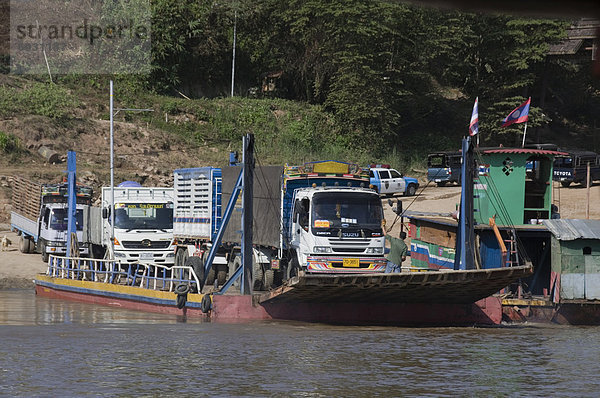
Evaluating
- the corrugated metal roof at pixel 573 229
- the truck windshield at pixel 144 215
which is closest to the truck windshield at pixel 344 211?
the corrugated metal roof at pixel 573 229

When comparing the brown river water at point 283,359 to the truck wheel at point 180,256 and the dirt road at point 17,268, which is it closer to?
the truck wheel at point 180,256

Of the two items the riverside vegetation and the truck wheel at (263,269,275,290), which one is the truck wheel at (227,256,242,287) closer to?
the truck wheel at (263,269,275,290)

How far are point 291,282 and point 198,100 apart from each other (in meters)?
45.4

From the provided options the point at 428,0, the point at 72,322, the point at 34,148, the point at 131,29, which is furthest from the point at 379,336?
the point at 131,29

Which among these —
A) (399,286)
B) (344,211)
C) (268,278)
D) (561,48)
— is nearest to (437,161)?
(561,48)

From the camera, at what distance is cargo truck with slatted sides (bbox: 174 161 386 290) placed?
2122cm

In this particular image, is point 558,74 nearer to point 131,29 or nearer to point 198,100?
point 198,100

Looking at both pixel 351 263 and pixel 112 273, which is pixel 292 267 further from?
pixel 112 273

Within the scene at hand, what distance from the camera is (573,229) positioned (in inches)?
872

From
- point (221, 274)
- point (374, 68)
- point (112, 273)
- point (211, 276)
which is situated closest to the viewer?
point (112, 273)

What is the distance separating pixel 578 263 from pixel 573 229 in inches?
34.3

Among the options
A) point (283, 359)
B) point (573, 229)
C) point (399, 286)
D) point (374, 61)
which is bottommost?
point (283, 359)

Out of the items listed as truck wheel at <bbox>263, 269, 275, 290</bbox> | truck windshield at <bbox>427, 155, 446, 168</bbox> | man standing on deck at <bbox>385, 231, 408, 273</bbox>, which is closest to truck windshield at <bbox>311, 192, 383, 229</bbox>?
man standing on deck at <bbox>385, 231, 408, 273</bbox>

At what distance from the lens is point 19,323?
2125cm
